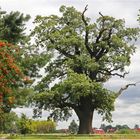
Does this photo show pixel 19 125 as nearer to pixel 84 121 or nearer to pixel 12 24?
pixel 84 121

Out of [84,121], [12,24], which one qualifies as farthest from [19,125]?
[12,24]

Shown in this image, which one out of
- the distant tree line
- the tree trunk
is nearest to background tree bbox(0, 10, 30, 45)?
the distant tree line

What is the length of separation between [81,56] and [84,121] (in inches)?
321

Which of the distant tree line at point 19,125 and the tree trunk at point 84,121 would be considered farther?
the tree trunk at point 84,121

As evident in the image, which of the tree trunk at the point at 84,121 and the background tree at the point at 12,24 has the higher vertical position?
the background tree at the point at 12,24

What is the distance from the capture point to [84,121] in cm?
6862

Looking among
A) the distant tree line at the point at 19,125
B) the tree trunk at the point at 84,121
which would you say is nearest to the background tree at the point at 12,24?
the distant tree line at the point at 19,125

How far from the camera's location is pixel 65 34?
68812 mm

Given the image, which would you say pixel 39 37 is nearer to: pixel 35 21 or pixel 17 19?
pixel 35 21

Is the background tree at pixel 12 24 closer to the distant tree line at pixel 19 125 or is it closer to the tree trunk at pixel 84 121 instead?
the distant tree line at pixel 19 125

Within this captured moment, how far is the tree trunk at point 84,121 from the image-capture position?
68500mm

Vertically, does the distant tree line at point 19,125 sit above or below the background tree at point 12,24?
below

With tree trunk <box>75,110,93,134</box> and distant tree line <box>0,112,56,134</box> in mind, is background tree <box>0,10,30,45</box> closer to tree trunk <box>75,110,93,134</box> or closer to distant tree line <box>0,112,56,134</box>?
distant tree line <box>0,112,56,134</box>

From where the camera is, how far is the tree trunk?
2697 inches
